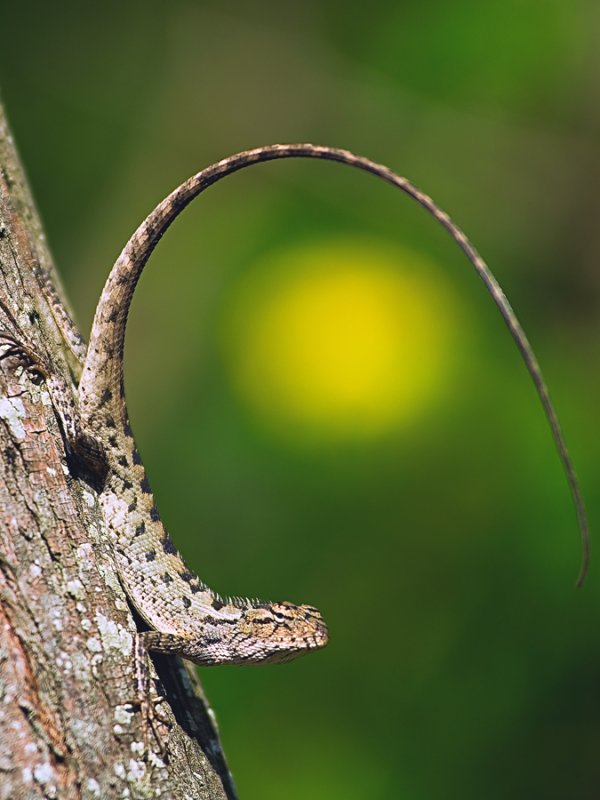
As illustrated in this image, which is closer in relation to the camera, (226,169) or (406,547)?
(226,169)

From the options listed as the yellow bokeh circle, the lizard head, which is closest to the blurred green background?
the yellow bokeh circle

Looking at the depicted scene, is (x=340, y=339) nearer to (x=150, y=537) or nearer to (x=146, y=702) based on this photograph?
(x=150, y=537)

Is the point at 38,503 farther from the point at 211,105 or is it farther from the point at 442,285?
the point at 211,105

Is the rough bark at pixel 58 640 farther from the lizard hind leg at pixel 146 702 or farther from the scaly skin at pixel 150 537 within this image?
the scaly skin at pixel 150 537

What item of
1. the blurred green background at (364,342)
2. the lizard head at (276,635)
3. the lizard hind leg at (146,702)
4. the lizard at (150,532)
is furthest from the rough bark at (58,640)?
the blurred green background at (364,342)

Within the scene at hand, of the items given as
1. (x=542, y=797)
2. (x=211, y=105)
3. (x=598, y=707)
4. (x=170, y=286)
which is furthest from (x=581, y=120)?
(x=542, y=797)

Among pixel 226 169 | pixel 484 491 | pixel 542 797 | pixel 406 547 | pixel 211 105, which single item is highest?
pixel 211 105

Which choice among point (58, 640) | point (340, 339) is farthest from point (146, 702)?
point (340, 339)
